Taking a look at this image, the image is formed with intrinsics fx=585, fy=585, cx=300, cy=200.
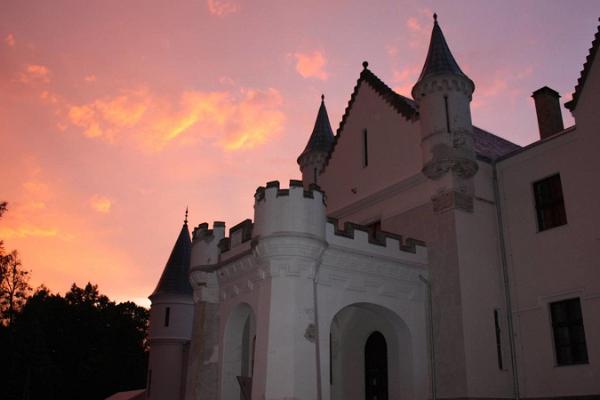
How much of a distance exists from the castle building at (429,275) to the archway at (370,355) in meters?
0.05

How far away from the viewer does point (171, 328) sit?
33344 millimetres

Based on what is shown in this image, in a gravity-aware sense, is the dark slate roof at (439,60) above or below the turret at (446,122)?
above

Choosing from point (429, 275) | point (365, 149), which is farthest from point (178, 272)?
point (429, 275)

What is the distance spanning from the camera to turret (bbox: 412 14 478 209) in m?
18.9

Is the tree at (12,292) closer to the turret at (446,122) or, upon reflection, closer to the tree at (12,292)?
the tree at (12,292)

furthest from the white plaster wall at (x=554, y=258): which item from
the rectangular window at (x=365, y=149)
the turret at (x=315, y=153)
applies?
the turret at (x=315, y=153)

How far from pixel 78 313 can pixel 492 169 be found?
43.0 metres

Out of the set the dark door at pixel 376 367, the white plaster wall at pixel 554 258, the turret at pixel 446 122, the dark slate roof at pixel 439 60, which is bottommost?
the dark door at pixel 376 367

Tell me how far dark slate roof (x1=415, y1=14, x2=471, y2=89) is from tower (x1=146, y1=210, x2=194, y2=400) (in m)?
20.4

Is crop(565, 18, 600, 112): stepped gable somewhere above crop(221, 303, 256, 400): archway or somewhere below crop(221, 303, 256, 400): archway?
above

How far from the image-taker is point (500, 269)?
1886 cm

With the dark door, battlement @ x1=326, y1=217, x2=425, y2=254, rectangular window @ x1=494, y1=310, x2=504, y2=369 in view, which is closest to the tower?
the dark door

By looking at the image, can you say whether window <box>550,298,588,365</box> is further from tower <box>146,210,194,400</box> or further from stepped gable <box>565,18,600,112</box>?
tower <box>146,210,194,400</box>

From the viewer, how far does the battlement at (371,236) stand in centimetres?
1764
